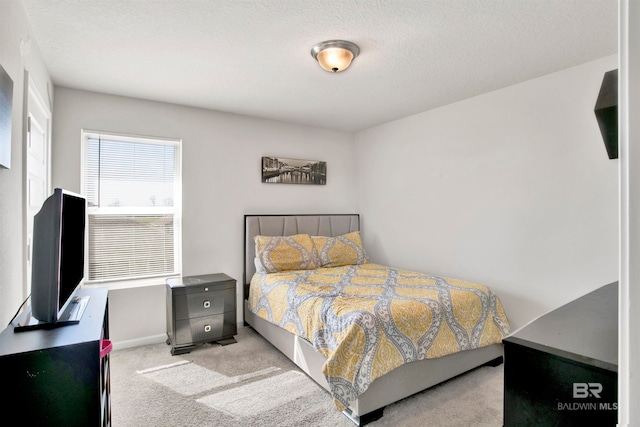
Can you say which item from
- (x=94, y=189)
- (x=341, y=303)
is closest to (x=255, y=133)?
(x=94, y=189)

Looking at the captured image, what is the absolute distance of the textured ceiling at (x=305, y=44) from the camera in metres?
1.91

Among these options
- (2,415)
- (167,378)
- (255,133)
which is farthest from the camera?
(255,133)

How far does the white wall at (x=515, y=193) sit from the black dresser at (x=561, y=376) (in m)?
1.79

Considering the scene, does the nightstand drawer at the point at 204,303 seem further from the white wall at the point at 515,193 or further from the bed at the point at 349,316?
the white wall at the point at 515,193

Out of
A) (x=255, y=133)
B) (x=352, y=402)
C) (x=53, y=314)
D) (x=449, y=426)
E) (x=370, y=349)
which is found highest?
(x=255, y=133)

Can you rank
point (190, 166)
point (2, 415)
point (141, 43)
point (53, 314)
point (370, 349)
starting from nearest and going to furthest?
point (2, 415) < point (53, 314) < point (370, 349) < point (141, 43) < point (190, 166)

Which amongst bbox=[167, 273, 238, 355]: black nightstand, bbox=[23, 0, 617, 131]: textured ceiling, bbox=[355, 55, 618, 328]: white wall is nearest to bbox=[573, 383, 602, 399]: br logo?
bbox=[23, 0, 617, 131]: textured ceiling

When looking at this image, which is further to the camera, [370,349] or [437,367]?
[437,367]

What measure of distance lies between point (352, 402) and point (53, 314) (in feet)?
5.36

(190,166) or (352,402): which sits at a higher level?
(190,166)

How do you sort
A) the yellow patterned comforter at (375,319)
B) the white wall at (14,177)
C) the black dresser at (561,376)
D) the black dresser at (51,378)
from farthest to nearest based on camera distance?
the yellow patterned comforter at (375,319) → the white wall at (14,177) → the black dresser at (51,378) → the black dresser at (561,376)

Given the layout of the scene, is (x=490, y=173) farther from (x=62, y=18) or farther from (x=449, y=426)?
(x=62, y=18)

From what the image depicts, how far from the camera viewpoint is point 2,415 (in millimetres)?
1057

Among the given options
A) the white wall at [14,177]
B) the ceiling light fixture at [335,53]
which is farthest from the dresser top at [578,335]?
the white wall at [14,177]
